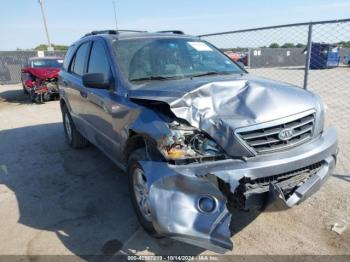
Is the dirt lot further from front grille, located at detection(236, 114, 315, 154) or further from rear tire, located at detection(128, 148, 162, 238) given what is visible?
front grille, located at detection(236, 114, 315, 154)

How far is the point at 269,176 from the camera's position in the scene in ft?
9.09

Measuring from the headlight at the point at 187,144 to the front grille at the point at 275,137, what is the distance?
251mm

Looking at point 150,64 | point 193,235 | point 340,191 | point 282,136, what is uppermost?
point 150,64

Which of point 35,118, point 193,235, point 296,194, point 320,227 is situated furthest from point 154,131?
point 35,118

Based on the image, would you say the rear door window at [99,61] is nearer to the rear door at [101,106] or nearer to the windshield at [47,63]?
the rear door at [101,106]

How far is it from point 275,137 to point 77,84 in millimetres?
3448

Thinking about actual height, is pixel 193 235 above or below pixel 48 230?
above

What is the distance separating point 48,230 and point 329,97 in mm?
10193

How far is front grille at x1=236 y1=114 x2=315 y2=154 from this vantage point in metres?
2.79

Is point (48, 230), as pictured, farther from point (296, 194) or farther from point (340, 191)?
point (340, 191)

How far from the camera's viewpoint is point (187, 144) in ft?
9.15

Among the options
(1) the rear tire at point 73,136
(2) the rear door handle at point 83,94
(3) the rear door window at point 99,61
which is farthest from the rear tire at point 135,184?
(1) the rear tire at point 73,136

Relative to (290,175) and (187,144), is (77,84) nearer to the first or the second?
(187,144)

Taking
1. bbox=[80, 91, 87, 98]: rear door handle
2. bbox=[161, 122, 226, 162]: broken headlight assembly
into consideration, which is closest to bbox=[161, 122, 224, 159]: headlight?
bbox=[161, 122, 226, 162]: broken headlight assembly
